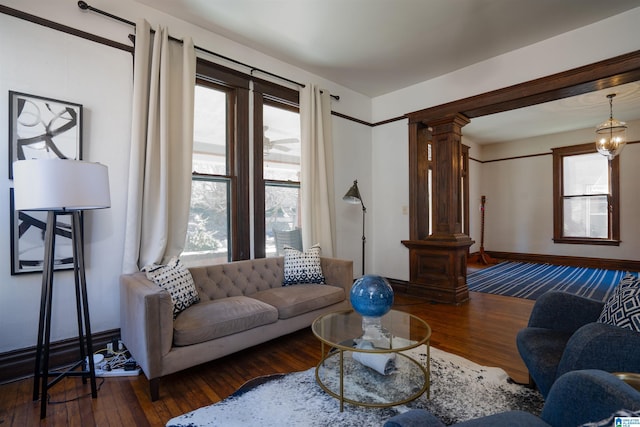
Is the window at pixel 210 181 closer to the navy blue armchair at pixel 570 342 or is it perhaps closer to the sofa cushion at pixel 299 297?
the sofa cushion at pixel 299 297

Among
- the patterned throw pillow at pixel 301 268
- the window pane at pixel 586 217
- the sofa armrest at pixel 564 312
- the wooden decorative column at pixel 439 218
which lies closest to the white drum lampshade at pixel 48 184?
the patterned throw pillow at pixel 301 268

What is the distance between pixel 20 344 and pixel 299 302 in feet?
6.72

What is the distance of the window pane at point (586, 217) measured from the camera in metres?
6.41

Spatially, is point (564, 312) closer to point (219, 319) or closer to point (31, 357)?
point (219, 319)

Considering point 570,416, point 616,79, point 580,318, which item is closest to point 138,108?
point 570,416

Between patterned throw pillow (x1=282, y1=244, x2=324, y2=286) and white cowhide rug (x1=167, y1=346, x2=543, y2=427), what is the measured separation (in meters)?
1.16

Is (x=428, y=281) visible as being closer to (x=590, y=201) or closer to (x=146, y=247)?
(x=146, y=247)

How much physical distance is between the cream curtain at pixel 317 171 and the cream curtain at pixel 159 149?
1391 mm

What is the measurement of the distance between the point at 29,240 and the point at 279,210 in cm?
228


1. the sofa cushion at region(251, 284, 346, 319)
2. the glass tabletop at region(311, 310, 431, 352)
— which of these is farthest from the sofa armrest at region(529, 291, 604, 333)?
the sofa cushion at region(251, 284, 346, 319)

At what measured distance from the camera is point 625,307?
148 cm

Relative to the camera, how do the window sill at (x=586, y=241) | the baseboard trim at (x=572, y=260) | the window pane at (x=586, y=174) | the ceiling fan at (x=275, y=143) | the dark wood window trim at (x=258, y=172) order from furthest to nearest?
the window pane at (x=586, y=174) → the window sill at (x=586, y=241) → the baseboard trim at (x=572, y=260) → the ceiling fan at (x=275, y=143) → the dark wood window trim at (x=258, y=172)

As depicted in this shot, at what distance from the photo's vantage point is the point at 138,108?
2.61 m

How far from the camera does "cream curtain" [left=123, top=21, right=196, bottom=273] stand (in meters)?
2.59
